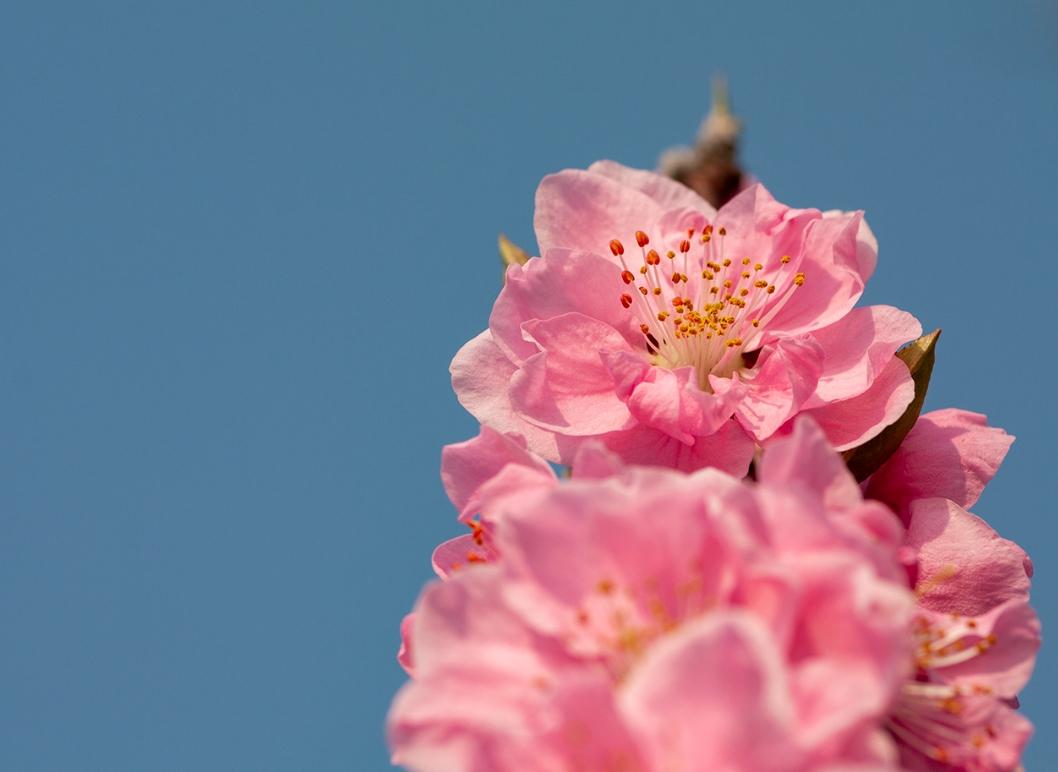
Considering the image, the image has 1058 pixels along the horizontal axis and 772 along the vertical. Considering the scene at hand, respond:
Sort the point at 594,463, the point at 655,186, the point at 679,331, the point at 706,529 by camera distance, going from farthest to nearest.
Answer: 1. the point at 655,186
2. the point at 679,331
3. the point at 594,463
4. the point at 706,529

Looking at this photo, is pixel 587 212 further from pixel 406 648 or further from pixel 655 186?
pixel 406 648

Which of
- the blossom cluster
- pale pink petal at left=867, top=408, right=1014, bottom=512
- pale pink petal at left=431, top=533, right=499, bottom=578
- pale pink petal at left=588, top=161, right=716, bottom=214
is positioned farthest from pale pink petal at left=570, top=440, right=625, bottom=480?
pale pink petal at left=588, top=161, right=716, bottom=214

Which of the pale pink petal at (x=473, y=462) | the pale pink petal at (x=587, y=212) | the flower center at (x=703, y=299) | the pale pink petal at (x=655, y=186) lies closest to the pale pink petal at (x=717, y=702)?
the pale pink petal at (x=473, y=462)

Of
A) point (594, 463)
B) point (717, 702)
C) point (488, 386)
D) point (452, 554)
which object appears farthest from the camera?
point (488, 386)

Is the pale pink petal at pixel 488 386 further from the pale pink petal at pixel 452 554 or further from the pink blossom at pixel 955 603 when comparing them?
the pink blossom at pixel 955 603

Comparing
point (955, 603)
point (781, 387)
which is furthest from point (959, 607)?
point (781, 387)

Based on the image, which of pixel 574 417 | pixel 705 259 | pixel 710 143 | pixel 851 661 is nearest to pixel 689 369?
pixel 574 417

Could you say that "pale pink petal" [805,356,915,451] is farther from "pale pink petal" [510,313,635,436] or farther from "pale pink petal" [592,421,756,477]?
"pale pink petal" [510,313,635,436]
